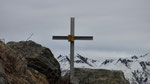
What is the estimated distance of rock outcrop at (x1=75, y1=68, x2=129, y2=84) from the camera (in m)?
→ 16.9

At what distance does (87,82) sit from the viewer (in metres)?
16.4

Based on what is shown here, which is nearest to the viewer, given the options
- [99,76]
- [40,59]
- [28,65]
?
[28,65]

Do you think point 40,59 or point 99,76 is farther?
point 99,76

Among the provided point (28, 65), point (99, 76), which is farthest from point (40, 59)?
point (99, 76)

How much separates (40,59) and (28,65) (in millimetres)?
539

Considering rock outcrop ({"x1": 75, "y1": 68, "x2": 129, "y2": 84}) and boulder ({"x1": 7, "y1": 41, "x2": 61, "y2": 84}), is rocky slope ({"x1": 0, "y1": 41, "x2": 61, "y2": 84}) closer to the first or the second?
boulder ({"x1": 7, "y1": 41, "x2": 61, "y2": 84})

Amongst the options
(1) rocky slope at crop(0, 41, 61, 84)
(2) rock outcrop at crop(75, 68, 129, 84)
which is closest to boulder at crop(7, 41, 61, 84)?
(1) rocky slope at crop(0, 41, 61, 84)

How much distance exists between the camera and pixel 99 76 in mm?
17359

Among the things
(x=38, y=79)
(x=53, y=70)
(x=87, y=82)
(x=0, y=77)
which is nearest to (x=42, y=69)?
(x=53, y=70)

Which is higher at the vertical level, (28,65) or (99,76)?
(28,65)

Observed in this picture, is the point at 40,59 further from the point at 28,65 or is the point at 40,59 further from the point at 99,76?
the point at 99,76

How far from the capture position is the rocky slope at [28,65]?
6840mm

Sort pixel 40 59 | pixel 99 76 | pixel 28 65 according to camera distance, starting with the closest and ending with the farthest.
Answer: pixel 28 65
pixel 40 59
pixel 99 76

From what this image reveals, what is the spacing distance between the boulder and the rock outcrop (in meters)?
6.50
